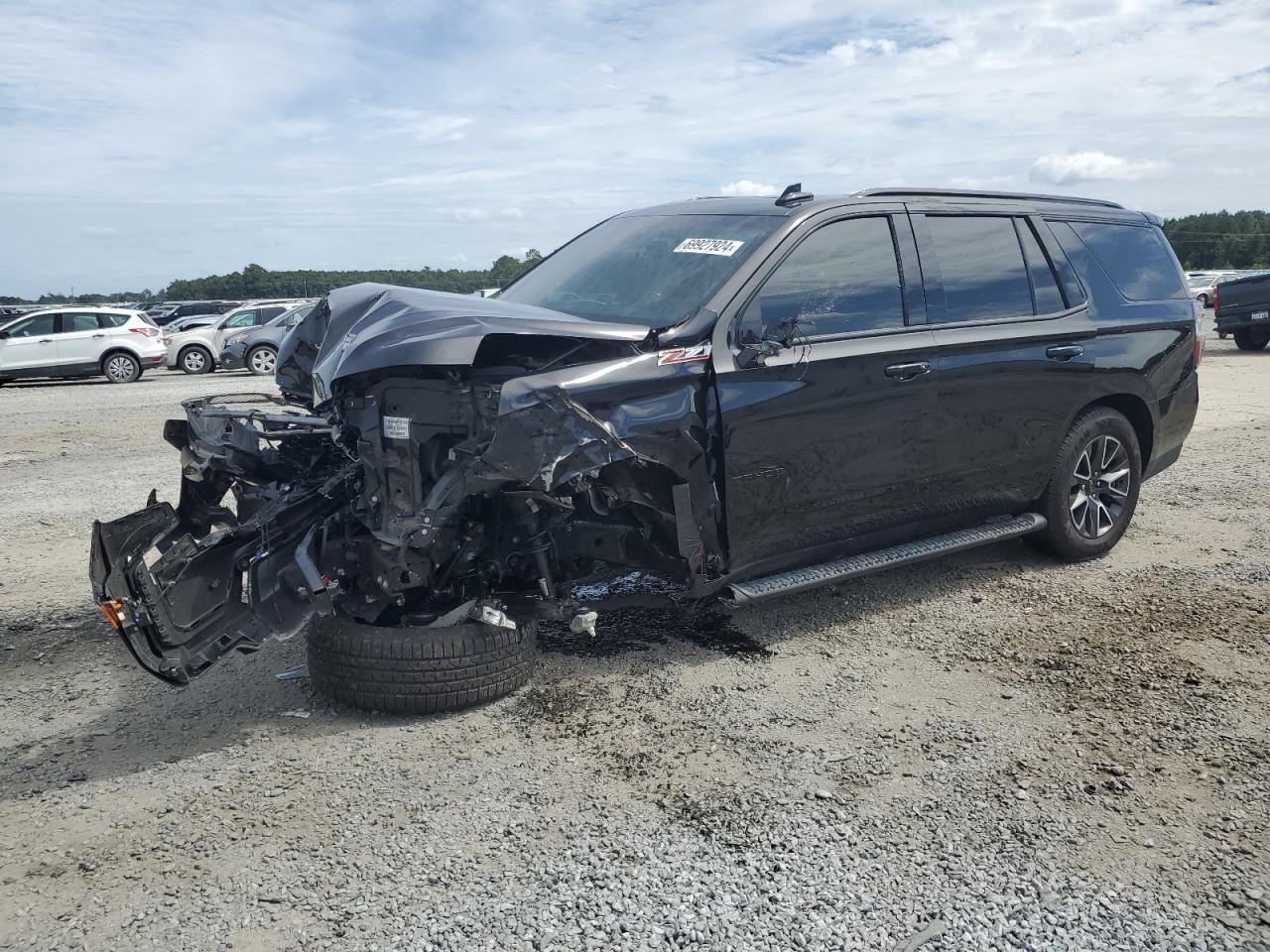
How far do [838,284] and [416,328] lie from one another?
1.96 m

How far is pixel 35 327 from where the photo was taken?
69.7 feet

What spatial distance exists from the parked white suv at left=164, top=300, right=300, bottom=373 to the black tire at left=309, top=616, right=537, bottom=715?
2174cm

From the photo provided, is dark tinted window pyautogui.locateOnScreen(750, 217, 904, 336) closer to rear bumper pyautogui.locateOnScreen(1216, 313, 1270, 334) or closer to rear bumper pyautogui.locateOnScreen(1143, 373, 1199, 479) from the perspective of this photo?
rear bumper pyautogui.locateOnScreen(1143, 373, 1199, 479)

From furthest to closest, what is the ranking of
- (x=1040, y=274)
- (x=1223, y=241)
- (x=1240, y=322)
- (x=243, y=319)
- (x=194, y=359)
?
(x=1223, y=241), (x=243, y=319), (x=194, y=359), (x=1240, y=322), (x=1040, y=274)

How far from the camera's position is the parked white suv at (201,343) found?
2394 centimetres

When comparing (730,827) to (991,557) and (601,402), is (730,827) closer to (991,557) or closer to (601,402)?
(601,402)

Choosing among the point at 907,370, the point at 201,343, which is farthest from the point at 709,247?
the point at 201,343

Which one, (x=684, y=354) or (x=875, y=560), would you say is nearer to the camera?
(x=684, y=354)

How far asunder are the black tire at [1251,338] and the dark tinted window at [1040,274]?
706 inches

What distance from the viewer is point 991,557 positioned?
617cm

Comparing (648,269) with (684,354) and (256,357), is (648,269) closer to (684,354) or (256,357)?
(684,354)

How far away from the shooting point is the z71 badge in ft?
13.5

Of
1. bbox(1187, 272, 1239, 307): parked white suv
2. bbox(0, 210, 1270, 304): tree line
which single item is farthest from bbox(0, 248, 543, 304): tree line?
bbox(1187, 272, 1239, 307): parked white suv

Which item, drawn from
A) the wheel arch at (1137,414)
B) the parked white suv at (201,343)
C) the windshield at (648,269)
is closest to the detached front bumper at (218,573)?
the windshield at (648,269)
